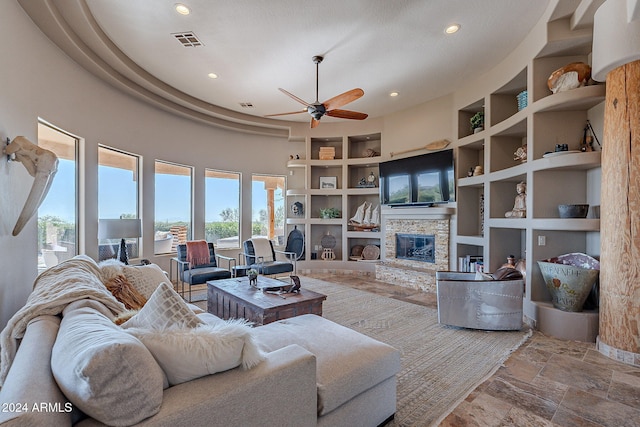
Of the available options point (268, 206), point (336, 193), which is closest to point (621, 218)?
point (336, 193)

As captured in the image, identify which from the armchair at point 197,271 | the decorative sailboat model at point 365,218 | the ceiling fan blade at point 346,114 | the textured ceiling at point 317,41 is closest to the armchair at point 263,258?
the armchair at point 197,271

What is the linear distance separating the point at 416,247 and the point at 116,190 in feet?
17.6

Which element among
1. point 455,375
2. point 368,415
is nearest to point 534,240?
point 455,375

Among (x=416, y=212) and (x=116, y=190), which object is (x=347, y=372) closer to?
(x=416, y=212)

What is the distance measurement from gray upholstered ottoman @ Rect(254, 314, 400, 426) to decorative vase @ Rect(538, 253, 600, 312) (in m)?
2.36

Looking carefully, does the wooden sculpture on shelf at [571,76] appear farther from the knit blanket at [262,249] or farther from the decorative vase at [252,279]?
the knit blanket at [262,249]

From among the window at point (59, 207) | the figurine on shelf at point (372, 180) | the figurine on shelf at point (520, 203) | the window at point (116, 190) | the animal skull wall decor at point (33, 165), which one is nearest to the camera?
the animal skull wall decor at point (33, 165)

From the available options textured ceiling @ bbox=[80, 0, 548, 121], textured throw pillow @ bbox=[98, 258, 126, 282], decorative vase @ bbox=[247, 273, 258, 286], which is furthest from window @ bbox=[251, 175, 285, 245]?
textured throw pillow @ bbox=[98, 258, 126, 282]

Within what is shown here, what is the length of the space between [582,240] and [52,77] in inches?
250

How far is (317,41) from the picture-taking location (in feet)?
12.2

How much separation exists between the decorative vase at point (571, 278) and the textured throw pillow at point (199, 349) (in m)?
3.31

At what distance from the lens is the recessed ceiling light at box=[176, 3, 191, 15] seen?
3.06m

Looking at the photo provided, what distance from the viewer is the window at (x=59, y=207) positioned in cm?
340

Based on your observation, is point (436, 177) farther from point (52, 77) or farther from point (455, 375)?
point (52, 77)
